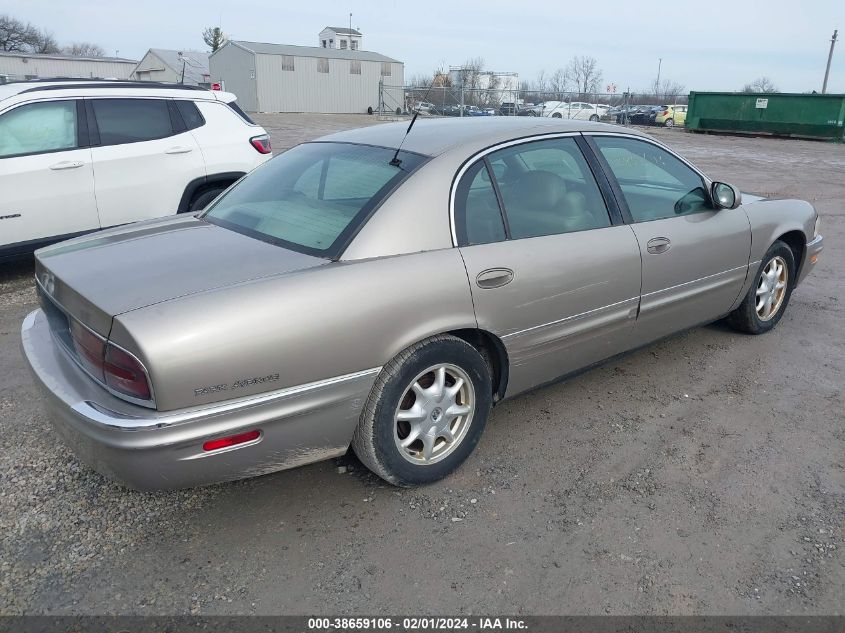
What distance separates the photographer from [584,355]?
11.7 feet

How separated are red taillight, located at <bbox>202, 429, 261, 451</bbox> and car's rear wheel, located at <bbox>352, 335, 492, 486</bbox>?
485 millimetres

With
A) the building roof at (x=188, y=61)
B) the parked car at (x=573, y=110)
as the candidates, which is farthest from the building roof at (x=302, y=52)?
the parked car at (x=573, y=110)

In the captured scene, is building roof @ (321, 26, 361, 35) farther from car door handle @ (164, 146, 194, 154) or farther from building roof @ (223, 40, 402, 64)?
car door handle @ (164, 146, 194, 154)

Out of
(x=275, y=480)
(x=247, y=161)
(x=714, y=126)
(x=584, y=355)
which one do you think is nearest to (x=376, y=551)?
(x=275, y=480)

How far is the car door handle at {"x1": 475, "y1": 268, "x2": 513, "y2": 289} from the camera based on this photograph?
116 inches

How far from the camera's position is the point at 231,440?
238 cm

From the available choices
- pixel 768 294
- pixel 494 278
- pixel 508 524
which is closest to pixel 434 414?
pixel 508 524

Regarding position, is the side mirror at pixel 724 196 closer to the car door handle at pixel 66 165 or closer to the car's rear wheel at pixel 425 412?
the car's rear wheel at pixel 425 412

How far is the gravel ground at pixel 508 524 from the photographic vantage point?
2404 millimetres

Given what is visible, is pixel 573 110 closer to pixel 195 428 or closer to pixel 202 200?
pixel 202 200

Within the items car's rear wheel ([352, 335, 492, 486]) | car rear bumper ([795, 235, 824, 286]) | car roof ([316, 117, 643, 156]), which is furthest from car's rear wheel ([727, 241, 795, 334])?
car's rear wheel ([352, 335, 492, 486])

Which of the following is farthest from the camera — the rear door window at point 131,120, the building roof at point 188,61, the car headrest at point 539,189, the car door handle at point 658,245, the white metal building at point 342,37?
the white metal building at point 342,37

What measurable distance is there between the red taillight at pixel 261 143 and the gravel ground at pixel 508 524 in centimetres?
375

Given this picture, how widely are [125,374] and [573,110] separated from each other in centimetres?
3462
